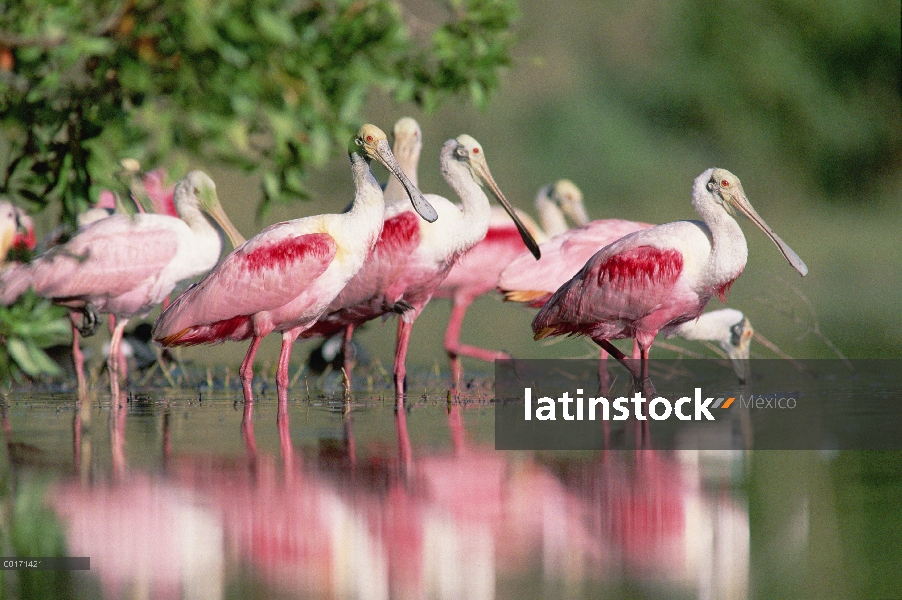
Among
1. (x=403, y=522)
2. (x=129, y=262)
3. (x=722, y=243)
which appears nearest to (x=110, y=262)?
(x=129, y=262)

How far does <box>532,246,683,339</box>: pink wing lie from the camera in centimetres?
956

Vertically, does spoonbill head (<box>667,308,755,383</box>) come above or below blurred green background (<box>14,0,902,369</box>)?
below

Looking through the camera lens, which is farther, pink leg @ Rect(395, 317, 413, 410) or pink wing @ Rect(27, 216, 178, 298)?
pink wing @ Rect(27, 216, 178, 298)

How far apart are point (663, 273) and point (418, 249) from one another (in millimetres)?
1784

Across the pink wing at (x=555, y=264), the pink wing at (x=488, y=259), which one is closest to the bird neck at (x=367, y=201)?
the pink wing at (x=555, y=264)

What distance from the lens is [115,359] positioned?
11070 mm

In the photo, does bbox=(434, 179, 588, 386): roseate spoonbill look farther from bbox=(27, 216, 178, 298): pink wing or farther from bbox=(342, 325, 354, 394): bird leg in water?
bbox=(27, 216, 178, 298): pink wing

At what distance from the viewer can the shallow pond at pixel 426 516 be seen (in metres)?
5.10

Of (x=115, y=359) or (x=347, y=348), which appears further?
(x=347, y=348)

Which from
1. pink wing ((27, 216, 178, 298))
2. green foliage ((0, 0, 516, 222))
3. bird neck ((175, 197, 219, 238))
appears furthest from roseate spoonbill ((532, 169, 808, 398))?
pink wing ((27, 216, 178, 298))

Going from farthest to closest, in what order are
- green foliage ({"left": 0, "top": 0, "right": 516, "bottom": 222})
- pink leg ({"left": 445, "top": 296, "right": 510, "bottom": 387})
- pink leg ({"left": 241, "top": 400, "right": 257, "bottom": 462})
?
1. pink leg ({"left": 445, "top": 296, "right": 510, "bottom": 387})
2. pink leg ({"left": 241, "top": 400, "right": 257, "bottom": 462})
3. green foliage ({"left": 0, "top": 0, "right": 516, "bottom": 222})

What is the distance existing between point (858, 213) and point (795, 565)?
26.3 metres

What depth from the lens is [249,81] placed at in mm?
6613

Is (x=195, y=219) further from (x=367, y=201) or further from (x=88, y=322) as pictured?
(x=367, y=201)
